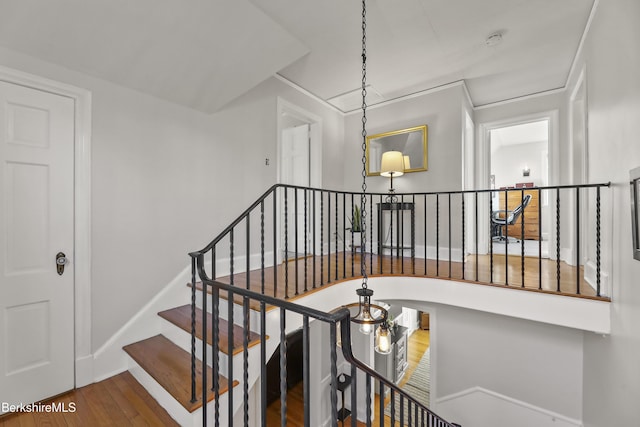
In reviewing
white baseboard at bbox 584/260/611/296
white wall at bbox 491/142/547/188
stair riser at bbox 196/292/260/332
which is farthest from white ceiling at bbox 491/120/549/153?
stair riser at bbox 196/292/260/332

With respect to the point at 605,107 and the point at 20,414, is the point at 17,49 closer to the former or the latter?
the point at 20,414

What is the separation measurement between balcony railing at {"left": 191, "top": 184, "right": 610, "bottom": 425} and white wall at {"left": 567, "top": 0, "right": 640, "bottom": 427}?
0.28 m

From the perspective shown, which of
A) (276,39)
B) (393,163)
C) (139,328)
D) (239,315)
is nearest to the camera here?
(239,315)

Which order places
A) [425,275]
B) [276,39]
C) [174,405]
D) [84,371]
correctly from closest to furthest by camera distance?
1. [174,405]
2. [84,371]
3. [276,39]
4. [425,275]

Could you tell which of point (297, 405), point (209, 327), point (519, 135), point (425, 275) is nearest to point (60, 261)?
point (209, 327)

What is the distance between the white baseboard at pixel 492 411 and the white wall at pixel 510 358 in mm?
50

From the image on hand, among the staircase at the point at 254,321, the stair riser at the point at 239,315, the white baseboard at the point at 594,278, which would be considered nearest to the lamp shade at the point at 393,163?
the staircase at the point at 254,321

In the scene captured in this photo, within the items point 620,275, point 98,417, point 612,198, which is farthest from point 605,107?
point 98,417

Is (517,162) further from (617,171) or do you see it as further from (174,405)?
(174,405)

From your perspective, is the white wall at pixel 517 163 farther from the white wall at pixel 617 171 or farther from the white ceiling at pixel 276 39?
the white wall at pixel 617 171

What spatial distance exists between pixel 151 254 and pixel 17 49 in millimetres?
1767

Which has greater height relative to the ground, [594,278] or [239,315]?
[594,278]

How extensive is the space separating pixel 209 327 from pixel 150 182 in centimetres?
146

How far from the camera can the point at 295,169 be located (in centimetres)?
→ 464
